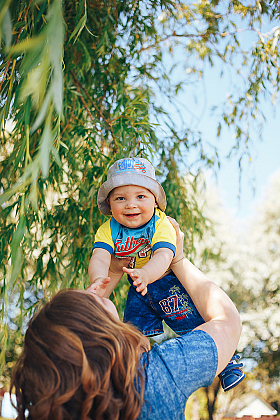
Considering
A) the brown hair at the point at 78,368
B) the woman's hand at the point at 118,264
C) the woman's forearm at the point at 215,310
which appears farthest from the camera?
the woman's hand at the point at 118,264

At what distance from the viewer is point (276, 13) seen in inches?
100

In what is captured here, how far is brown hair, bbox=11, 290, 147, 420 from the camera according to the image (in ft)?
2.57

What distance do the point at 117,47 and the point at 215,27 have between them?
3.18 feet

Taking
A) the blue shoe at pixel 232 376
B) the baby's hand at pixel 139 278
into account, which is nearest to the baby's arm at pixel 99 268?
the baby's hand at pixel 139 278

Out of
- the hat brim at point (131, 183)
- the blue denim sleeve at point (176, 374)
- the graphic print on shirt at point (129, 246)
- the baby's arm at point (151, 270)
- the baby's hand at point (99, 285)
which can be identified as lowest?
the blue denim sleeve at point (176, 374)

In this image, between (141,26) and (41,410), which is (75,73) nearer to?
(141,26)

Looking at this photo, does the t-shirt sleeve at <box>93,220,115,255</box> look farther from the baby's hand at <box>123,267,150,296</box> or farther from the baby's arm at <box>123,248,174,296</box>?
the baby's hand at <box>123,267,150,296</box>

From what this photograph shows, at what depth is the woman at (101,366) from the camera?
0.79m

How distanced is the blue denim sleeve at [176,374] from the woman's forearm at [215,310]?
44 mm

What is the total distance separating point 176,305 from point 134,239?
303 millimetres

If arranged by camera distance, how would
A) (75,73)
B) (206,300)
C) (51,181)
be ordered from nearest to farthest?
(206,300) < (51,181) < (75,73)

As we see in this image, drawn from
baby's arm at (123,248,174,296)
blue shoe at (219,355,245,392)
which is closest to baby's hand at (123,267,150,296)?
baby's arm at (123,248,174,296)

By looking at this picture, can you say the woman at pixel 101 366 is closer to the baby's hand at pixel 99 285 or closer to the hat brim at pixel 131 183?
the baby's hand at pixel 99 285

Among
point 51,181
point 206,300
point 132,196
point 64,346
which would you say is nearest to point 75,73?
point 51,181
